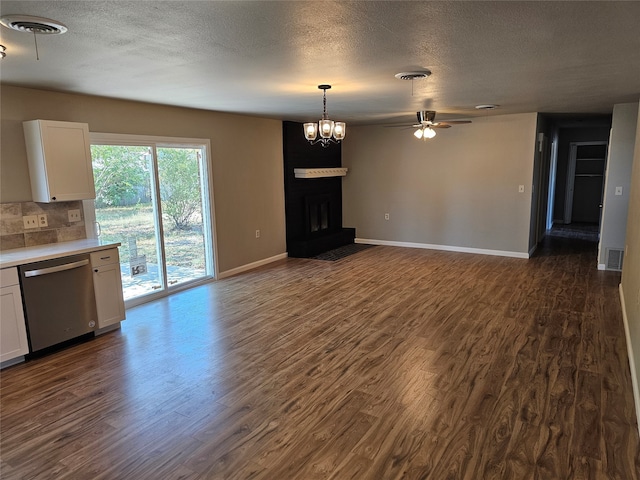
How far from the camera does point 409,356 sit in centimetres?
343

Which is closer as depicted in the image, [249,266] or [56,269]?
[56,269]

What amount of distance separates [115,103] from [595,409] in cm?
506

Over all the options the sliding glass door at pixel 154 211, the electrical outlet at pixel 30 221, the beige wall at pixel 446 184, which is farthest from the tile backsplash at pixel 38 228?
the beige wall at pixel 446 184

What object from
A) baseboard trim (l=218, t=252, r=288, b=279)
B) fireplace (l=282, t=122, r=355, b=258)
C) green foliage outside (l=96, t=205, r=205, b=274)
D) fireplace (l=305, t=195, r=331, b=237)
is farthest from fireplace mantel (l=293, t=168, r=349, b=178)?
green foliage outside (l=96, t=205, r=205, b=274)

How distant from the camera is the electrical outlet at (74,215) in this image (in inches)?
164

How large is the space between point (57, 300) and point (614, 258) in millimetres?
6762

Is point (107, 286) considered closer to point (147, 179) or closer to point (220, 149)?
point (147, 179)

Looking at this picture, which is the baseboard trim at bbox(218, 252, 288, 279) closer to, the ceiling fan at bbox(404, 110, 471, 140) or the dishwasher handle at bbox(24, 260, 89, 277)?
the dishwasher handle at bbox(24, 260, 89, 277)

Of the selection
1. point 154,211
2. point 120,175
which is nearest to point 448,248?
point 154,211

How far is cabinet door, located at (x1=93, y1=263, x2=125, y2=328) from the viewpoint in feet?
12.9

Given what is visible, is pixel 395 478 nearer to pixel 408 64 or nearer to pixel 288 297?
pixel 408 64

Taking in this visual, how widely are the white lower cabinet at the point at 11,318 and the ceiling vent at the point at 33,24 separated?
6.27 ft

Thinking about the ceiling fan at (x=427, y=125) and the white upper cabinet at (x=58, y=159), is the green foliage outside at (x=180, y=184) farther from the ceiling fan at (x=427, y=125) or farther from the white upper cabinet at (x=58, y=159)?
the ceiling fan at (x=427, y=125)

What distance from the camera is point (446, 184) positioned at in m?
7.42
